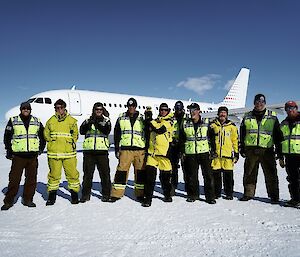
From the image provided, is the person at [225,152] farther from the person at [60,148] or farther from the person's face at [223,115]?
the person at [60,148]

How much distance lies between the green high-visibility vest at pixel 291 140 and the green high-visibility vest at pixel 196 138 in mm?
1530

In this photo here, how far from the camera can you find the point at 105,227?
4.36 metres

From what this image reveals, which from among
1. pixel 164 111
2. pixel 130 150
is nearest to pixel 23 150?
pixel 130 150

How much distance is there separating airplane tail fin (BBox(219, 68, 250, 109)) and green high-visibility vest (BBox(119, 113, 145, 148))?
2744cm

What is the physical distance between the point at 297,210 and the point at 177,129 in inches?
114

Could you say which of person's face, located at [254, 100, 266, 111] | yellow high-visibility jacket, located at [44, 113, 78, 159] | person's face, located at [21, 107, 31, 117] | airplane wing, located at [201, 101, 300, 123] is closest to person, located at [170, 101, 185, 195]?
person's face, located at [254, 100, 266, 111]

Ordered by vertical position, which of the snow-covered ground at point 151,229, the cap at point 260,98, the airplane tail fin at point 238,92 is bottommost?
the snow-covered ground at point 151,229

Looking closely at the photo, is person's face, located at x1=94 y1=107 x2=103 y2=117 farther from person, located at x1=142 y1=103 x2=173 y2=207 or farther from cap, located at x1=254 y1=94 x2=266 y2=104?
cap, located at x1=254 y1=94 x2=266 y2=104

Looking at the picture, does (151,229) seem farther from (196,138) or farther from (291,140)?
(291,140)

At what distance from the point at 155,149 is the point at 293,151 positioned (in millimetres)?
2673

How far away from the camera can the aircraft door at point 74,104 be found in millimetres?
15734

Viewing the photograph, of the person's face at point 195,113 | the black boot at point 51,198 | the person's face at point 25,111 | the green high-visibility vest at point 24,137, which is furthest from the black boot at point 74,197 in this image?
the person's face at point 195,113

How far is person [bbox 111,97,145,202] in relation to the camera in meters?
6.13

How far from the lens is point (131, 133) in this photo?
20.1 feet
